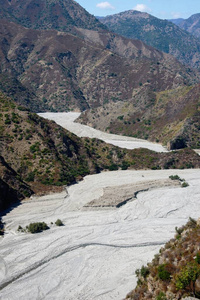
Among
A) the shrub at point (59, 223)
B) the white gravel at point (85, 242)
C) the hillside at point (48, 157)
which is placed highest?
the hillside at point (48, 157)

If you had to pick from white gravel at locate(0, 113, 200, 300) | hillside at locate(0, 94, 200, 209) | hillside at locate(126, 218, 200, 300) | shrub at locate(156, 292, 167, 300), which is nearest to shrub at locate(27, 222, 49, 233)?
white gravel at locate(0, 113, 200, 300)

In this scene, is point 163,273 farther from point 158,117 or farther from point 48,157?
point 158,117

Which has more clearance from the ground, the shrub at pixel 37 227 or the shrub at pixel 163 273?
the shrub at pixel 163 273

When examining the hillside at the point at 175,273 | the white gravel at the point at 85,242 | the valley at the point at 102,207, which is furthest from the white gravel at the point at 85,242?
the hillside at the point at 175,273

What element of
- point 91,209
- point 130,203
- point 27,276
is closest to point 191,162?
point 130,203

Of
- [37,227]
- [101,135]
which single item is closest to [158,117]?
[101,135]

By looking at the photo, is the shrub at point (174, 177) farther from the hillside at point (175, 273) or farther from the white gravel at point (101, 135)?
the hillside at point (175, 273)
